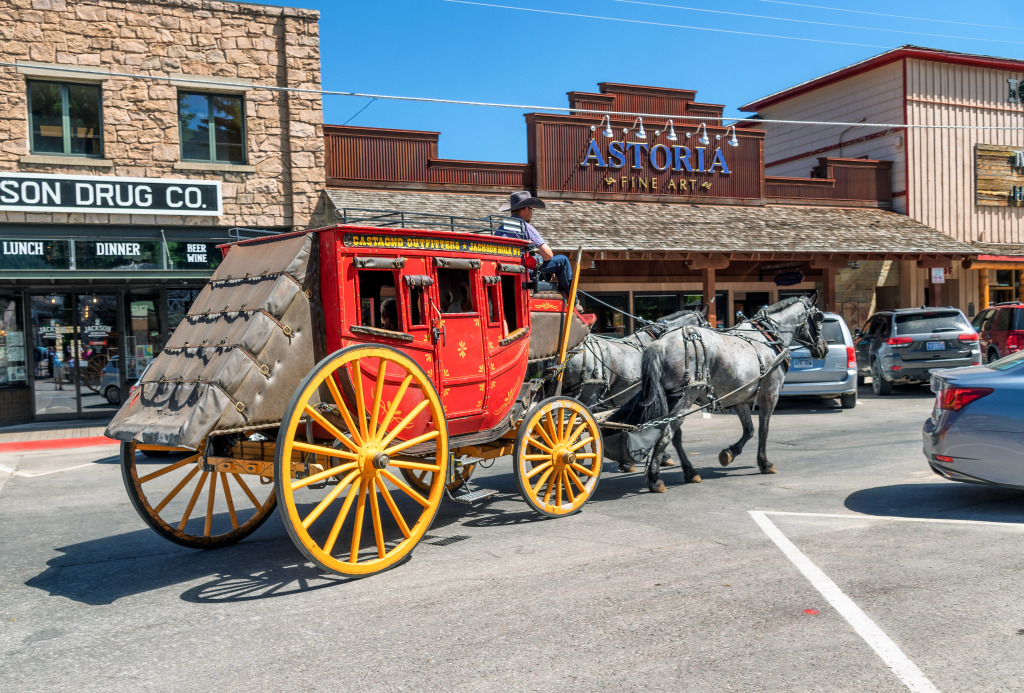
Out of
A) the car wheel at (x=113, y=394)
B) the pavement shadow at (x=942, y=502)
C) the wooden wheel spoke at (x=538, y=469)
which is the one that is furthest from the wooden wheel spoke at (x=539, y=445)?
the car wheel at (x=113, y=394)

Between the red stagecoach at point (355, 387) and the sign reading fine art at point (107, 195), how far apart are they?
10703 mm

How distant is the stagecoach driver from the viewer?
8.48 meters

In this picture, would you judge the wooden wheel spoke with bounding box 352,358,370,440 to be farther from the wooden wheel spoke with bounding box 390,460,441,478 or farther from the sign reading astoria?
the sign reading astoria

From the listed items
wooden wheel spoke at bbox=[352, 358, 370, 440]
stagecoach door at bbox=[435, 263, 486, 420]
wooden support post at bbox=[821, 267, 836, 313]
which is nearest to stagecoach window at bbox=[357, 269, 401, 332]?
stagecoach door at bbox=[435, 263, 486, 420]

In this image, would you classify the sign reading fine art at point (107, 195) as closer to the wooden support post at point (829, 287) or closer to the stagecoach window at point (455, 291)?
the stagecoach window at point (455, 291)

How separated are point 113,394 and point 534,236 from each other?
12.5 meters

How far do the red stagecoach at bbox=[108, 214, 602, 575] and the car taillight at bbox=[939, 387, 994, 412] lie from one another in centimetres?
309

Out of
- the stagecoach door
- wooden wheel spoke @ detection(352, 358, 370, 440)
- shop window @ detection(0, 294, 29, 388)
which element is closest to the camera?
wooden wheel spoke @ detection(352, 358, 370, 440)

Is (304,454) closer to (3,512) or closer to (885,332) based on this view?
(3,512)

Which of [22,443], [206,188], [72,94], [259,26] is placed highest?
[259,26]

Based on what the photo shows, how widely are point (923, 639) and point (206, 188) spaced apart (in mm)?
15859

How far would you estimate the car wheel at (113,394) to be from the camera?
17625 mm

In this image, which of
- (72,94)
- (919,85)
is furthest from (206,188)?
(919,85)

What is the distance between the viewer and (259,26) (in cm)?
1755
